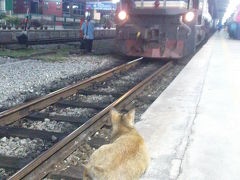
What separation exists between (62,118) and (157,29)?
24.5 ft

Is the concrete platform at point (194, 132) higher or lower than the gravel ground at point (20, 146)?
higher

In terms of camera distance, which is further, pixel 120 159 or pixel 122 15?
pixel 122 15

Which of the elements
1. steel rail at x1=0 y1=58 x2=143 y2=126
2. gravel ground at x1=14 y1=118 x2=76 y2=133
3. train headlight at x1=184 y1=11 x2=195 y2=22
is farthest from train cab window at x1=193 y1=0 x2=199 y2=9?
gravel ground at x1=14 y1=118 x2=76 y2=133

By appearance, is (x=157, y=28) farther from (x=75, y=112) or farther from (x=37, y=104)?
(x=37, y=104)

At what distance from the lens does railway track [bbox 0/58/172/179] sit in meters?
3.69

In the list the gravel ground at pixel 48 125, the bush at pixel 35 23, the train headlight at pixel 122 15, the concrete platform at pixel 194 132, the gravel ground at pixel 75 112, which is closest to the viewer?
the concrete platform at pixel 194 132

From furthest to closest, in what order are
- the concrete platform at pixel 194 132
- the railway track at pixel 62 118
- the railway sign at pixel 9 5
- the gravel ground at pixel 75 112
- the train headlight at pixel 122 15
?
the railway sign at pixel 9 5 → the train headlight at pixel 122 15 → the gravel ground at pixel 75 112 → the railway track at pixel 62 118 → the concrete platform at pixel 194 132

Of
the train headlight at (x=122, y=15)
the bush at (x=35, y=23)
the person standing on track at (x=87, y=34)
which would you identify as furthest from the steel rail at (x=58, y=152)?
the bush at (x=35, y=23)

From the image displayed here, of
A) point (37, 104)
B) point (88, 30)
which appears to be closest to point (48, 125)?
point (37, 104)

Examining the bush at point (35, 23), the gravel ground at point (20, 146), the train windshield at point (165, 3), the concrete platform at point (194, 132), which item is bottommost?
the gravel ground at point (20, 146)

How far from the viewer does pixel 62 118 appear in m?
5.34

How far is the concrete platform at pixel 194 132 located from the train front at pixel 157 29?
3.56 m

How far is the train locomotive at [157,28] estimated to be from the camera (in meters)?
11.9

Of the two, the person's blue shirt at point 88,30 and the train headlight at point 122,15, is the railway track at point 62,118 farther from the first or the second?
the person's blue shirt at point 88,30
